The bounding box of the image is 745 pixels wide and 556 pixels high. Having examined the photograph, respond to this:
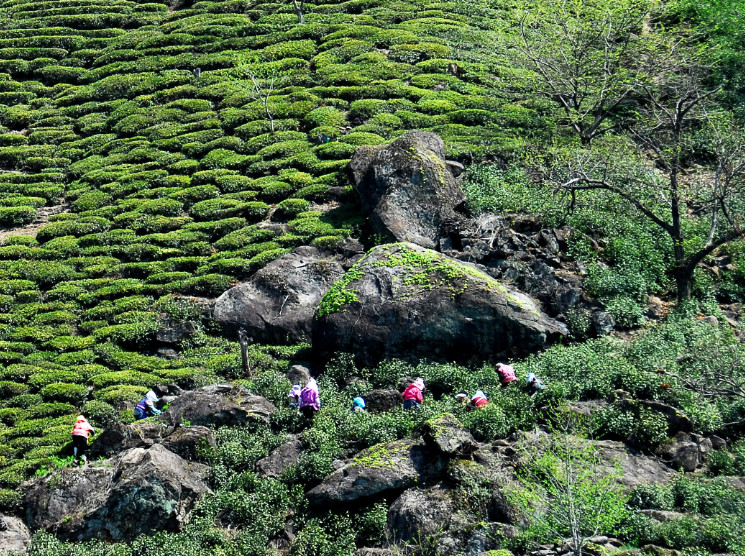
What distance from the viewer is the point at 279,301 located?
28.4 metres

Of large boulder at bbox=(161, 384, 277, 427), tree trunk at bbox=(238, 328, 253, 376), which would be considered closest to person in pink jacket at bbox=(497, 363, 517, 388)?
large boulder at bbox=(161, 384, 277, 427)

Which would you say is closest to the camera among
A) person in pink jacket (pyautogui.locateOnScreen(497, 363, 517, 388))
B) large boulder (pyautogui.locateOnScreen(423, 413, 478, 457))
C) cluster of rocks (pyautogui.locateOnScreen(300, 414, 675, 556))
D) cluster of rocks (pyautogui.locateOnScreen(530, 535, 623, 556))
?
cluster of rocks (pyautogui.locateOnScreen(530, 535, 623, 556))

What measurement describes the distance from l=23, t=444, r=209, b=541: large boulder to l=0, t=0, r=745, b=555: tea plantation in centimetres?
50

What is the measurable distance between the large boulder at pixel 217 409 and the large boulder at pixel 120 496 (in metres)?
1.69

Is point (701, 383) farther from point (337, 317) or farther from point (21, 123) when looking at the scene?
point (21, 123)

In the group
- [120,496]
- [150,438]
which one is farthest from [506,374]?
[120,496]

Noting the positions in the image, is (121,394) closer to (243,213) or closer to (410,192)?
(243,213)

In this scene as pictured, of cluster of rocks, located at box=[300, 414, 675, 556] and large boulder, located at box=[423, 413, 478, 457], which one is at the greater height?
large boulder, located at box=[423, 413, 478, 457]

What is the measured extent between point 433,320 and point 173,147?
68.6ft

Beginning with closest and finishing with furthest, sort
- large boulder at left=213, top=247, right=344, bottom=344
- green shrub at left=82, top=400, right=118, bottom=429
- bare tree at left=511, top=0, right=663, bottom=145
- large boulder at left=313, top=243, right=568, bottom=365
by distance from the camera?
green shrub at left=82, top=400, right=118, bottom=429
large boulder at left=313, top=243, right=568, bottom=365
large boulder at left=213, top=247, right=344, bottom=344
bare tree at left=511, top=0, right=663, bottom=145

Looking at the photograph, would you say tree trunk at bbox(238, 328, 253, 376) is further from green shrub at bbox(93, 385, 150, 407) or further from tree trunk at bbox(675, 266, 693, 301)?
tree trunk at bbox(675, 266, 693, 301)

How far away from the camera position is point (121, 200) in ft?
121

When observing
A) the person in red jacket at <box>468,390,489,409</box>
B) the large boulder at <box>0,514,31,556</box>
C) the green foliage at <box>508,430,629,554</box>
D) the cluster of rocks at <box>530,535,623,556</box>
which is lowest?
the large boulder at <box>0,514,31,556</box>

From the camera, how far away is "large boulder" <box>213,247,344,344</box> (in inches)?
1099
